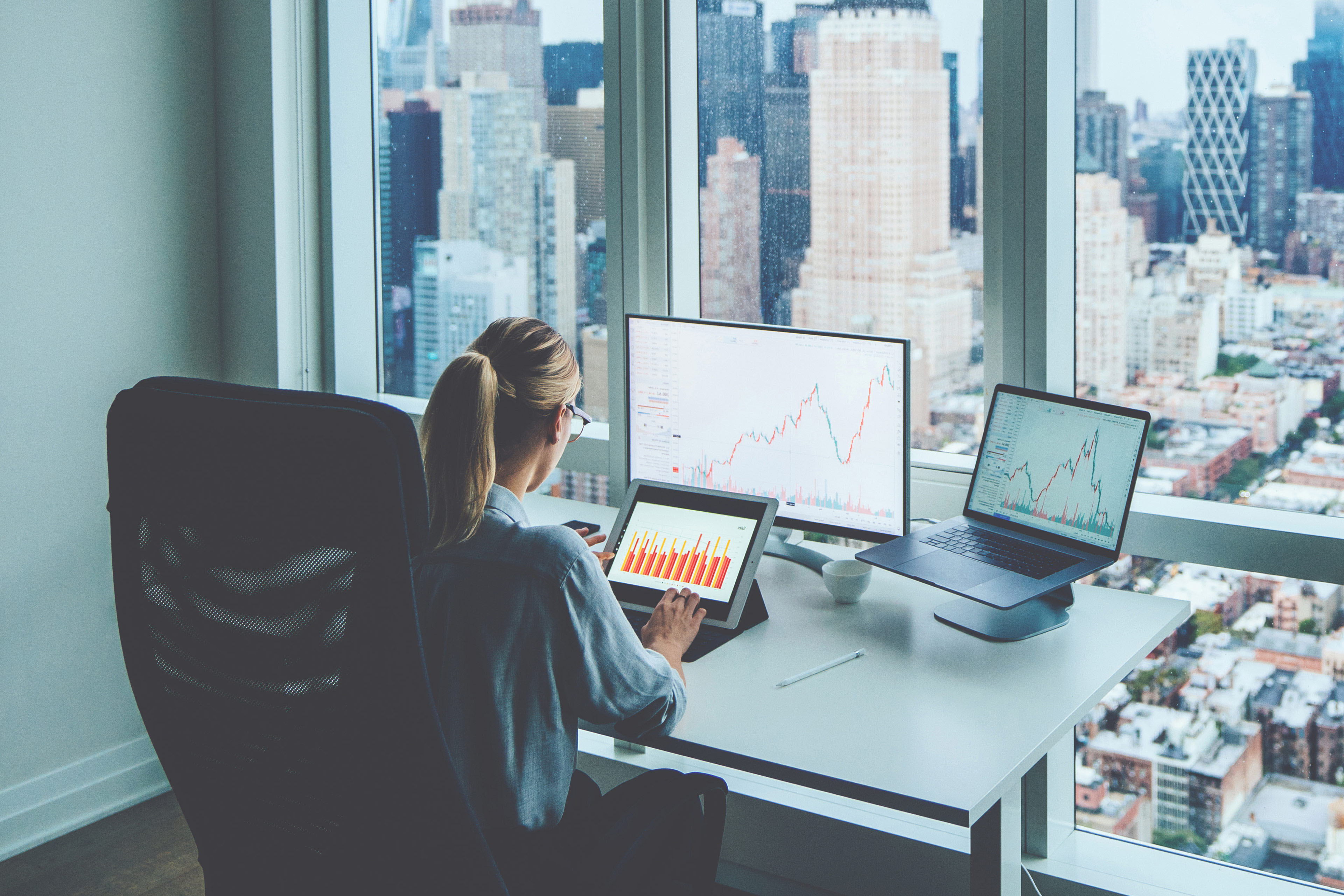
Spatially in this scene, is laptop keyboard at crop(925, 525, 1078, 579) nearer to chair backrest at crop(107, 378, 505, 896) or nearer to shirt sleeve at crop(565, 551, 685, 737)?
shirt sleeve at crop(565, 551, 685, 737)

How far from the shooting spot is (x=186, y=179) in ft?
Answer: 9.78

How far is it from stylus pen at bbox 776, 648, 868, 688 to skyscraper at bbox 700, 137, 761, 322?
1082 millimetres

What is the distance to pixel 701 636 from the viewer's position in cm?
190

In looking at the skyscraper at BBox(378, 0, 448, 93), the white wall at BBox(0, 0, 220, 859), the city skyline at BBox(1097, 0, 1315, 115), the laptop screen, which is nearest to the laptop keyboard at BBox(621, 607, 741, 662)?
the laptop screen

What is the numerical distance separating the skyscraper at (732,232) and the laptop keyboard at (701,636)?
3.21ft

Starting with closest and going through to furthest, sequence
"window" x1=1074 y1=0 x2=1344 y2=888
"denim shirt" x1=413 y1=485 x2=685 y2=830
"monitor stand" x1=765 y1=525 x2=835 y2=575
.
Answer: "denim shirt" x1=413 y1=485 x2=685 y2=830
"window" x1=1074 y1=0 x2=1344 y2=888
"monitor stand" x1=765 y1=525 x2=835 y2=575

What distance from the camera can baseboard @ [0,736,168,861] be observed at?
268 cm

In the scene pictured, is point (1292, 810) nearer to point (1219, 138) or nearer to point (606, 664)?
point (1219, 138)

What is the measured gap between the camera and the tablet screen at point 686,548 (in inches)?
77.3

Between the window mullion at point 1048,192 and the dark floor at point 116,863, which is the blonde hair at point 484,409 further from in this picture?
the dark floor at point 116,863

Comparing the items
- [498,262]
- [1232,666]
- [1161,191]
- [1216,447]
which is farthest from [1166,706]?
[498,262]

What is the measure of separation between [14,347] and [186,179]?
24.6 inches

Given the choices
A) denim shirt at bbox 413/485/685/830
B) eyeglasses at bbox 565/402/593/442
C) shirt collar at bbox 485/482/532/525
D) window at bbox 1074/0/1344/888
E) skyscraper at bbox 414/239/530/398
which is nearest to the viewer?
denim shirt at bbox 413/485/685/830

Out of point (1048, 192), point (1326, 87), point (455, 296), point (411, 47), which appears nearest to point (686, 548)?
point (1048, 192)
